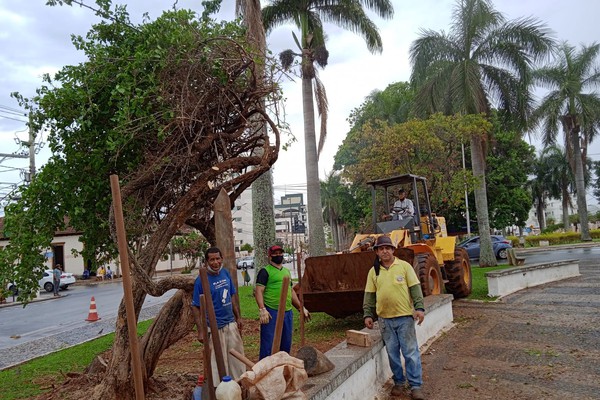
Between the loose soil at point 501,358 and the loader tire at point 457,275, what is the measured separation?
3.00 feet

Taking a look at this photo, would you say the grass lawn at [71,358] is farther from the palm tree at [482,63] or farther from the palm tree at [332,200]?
the palm tree at [332,200]

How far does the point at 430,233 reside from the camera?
1099 cm

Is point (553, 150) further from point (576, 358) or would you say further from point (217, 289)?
point (217, 289)

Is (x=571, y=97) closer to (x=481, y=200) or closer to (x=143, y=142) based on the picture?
(x=481, y=200)

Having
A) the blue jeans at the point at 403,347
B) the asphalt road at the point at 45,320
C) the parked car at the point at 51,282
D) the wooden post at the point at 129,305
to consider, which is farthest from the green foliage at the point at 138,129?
the parked car at the point at 51,282

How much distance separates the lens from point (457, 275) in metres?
11.7

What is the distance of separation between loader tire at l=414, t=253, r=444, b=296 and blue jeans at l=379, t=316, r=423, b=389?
11.2 ft

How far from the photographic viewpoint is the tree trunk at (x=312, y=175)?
A: 1650 cm

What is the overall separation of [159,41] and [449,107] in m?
17.3

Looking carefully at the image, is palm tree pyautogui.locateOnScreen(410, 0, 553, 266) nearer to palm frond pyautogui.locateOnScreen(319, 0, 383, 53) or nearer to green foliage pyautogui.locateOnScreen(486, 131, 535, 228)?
palm frond pyautogui.locateOnScreen(319, 0, 383, 53)

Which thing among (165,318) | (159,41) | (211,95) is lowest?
(165,318)

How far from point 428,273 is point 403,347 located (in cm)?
386

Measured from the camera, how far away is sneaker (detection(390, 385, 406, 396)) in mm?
5539

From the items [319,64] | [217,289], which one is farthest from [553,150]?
[217,289]
